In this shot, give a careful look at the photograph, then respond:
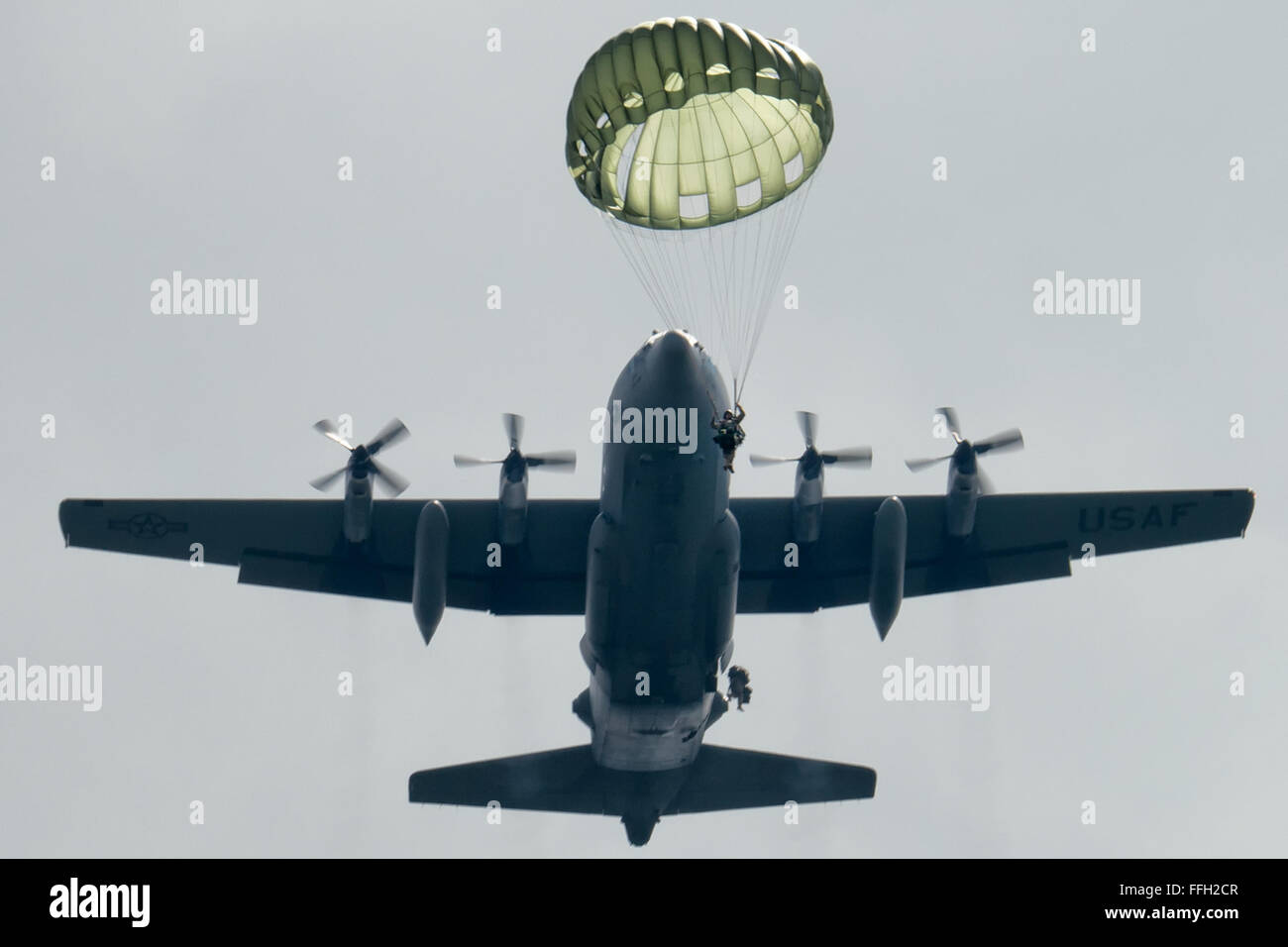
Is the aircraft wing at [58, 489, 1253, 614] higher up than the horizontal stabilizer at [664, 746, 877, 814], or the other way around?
the aircraft wing at [58, 489, 1253, 614]

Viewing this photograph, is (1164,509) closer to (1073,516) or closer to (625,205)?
(1073,516)

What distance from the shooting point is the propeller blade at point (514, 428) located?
36094 millimetres

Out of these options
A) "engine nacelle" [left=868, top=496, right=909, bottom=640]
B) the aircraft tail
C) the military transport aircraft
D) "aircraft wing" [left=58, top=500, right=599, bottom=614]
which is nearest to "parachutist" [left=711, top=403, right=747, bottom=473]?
the military transport aircraft

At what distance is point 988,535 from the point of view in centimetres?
3994

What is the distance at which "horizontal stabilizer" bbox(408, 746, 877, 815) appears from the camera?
38.9m

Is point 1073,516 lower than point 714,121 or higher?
lower

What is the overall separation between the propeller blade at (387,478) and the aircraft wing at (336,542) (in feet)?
9.34

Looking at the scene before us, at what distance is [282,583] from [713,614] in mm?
11866

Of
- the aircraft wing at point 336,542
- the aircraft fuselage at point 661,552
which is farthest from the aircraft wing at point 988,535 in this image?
the aircraft wing at point 336,542

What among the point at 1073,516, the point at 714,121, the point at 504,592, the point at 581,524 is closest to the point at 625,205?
the point at 714,121

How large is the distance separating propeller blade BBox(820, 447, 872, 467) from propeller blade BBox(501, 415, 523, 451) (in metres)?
7.16

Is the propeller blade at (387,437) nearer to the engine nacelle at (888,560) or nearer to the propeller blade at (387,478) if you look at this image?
the propeller blade at (387,478)

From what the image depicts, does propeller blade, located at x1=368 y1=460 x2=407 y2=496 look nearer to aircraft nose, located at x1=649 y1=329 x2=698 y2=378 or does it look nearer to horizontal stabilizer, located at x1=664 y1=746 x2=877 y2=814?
aircraft nose, located at x1=649 y1=329 x2=698 y2=378

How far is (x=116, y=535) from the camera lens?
38.8 meters
